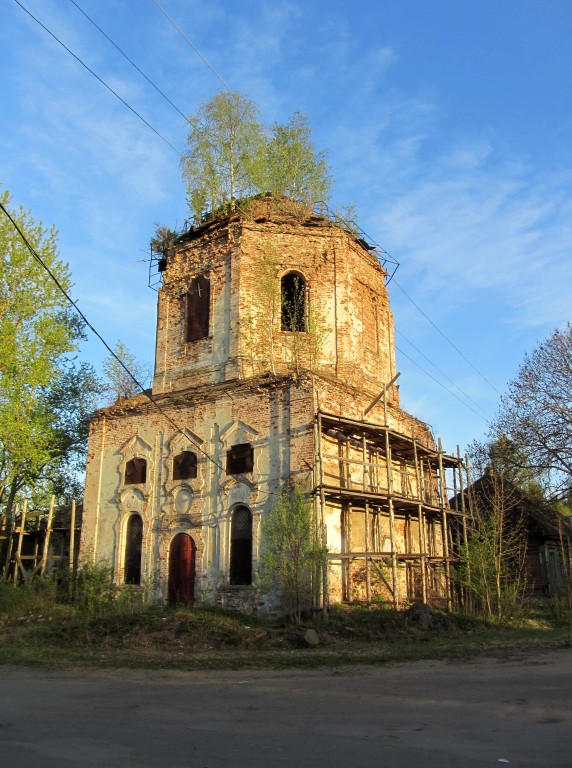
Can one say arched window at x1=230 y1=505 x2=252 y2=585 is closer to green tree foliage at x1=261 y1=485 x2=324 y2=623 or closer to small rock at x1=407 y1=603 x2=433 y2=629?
green tree foliage at x1=261 y1=485 x2=324 y2=623

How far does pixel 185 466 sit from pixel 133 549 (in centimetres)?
297

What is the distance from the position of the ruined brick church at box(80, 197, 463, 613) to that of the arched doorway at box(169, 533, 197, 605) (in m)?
0.04

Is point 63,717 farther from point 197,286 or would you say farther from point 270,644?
point 197,286

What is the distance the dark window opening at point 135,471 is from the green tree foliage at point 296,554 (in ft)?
17.3

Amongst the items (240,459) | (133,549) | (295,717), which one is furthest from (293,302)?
(295,717)

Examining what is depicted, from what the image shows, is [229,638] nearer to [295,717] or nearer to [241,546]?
[241,546]

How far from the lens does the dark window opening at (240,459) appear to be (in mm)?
17548

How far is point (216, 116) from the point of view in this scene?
926 inches

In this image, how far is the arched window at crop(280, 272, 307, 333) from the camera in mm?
19938

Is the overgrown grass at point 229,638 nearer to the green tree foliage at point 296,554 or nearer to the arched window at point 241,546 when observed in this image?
the green tree foliage at point 296,554

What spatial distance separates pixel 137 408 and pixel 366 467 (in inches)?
280

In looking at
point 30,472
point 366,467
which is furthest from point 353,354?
point 30,472

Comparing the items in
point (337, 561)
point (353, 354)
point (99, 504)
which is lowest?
point (337, 561)

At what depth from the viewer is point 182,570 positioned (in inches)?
707
